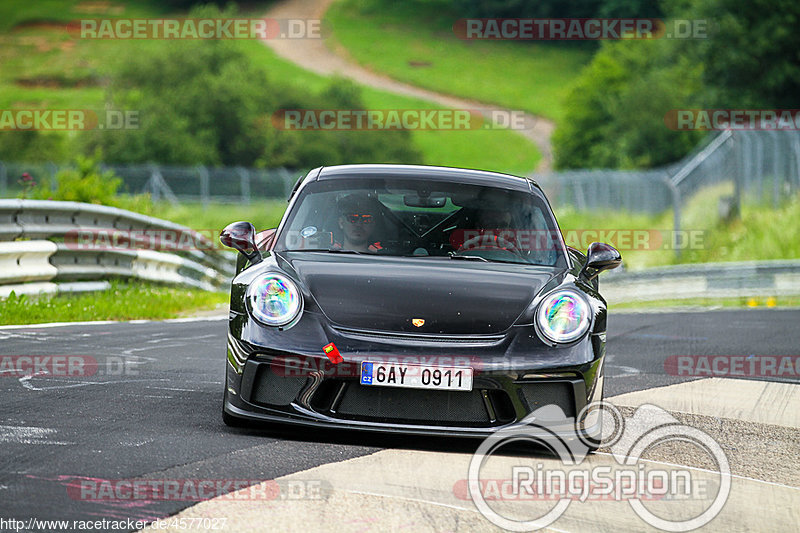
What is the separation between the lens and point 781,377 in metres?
9.35

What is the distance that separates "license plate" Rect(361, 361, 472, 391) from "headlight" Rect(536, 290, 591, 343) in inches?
18.9

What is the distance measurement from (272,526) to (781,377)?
620 centimetres

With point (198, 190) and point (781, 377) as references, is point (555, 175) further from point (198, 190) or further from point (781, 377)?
point (781, 377)

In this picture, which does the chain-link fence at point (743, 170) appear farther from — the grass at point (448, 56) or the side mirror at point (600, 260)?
the grass at point (448, 56)

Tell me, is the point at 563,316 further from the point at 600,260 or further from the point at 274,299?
the point at 274,299

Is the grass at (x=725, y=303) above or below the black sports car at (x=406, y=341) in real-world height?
below

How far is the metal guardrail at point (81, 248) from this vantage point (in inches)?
453

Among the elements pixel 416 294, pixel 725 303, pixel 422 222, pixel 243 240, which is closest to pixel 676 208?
pixel 725 303

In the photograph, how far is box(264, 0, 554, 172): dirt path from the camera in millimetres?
88812

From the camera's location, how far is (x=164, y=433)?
5676 mm

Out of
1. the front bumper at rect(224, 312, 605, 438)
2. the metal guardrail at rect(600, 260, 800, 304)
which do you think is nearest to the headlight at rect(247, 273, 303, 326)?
the front bumper at rect(224, 312, 605, 438)

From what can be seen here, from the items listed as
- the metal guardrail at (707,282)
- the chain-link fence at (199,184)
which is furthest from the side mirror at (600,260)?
the chain-link fence at (199,184)

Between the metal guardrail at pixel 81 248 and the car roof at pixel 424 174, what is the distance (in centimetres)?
520

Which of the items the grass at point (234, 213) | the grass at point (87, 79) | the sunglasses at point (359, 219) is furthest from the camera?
the grass at point (87, 79)
